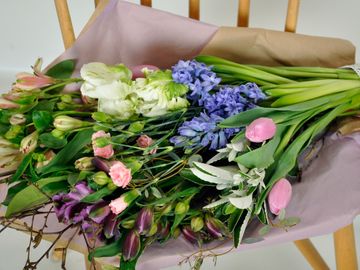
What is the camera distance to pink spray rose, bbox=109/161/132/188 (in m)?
0.54

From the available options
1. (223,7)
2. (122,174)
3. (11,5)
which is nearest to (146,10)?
(122,174)

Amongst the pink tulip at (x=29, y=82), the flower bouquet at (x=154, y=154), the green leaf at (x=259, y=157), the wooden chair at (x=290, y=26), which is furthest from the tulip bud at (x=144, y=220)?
the wooden chair at (x=290, y=26)

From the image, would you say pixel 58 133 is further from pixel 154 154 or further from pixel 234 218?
pixel 234 218

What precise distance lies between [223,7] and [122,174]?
925 mm

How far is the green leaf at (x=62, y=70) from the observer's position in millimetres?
760

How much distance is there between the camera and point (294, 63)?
0.77 m

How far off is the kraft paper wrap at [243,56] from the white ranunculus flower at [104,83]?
6.5 inches

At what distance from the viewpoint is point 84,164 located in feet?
1.86

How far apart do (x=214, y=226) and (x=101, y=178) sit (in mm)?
139

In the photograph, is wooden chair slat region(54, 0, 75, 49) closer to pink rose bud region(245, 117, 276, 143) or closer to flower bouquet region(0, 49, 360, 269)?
flower bouquet region(0, 49, 360, 269)

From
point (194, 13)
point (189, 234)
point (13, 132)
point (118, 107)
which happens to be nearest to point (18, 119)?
point (13, 132)

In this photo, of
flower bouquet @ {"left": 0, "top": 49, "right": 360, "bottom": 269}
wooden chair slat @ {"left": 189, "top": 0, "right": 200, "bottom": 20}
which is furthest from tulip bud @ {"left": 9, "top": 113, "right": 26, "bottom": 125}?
wooden chair slat @ {"left": 189, "top": 0, "right": 200, "bottom": 20}

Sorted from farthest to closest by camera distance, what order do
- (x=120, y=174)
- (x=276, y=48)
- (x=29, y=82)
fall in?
(x=276, y=48)
(x=29, y=82)
(x=120, y=174)

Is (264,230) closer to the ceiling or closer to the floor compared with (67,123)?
closer to the floor
